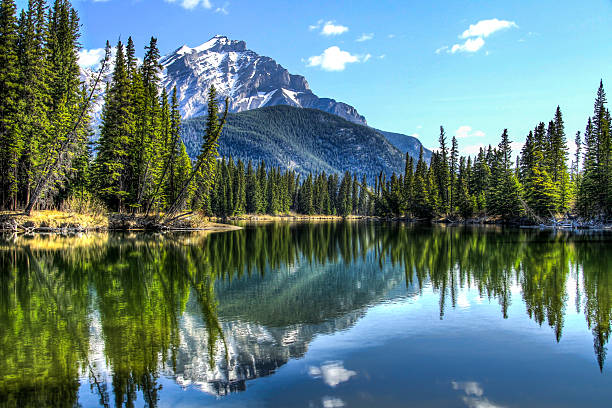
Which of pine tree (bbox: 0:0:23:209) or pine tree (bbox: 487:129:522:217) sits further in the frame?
pine tree (bbox: 487:129:522:217)

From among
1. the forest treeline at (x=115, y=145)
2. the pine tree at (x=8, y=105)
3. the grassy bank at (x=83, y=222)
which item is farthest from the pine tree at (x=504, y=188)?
the pine tree at (x=8, y=105)

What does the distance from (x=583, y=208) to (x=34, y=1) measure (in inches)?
2749

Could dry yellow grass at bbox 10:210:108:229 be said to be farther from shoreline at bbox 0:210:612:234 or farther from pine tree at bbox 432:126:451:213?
pine tree at bbox 432:126:451:213

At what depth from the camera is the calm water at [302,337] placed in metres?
6.77

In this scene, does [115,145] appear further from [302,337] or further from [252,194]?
[252,194]

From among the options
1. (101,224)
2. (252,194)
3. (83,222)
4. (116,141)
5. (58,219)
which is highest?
(116,141)

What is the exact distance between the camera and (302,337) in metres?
9.88

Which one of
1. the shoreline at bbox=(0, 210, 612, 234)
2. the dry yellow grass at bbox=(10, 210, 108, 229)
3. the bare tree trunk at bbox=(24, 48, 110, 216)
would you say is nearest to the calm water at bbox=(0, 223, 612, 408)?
the bare tree trunk at bbox=(24, 48, 110, 216)

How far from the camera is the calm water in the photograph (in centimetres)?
677

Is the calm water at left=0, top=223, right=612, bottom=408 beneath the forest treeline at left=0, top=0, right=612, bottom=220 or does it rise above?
beneath

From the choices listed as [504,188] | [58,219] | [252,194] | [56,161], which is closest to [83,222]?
[58,219]

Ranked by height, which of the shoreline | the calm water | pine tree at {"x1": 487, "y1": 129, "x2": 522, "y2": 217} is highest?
pine tree at {"x1": 487, "y1": 129, "x2": 522, "y2": 217}

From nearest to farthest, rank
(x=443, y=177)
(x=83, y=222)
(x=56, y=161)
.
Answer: (x=56, y=161) < (x=83, y=222) < (x=443, y=177)

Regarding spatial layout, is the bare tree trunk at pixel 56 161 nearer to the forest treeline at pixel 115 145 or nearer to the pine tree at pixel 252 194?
the forest treeline at pixel 115 145
